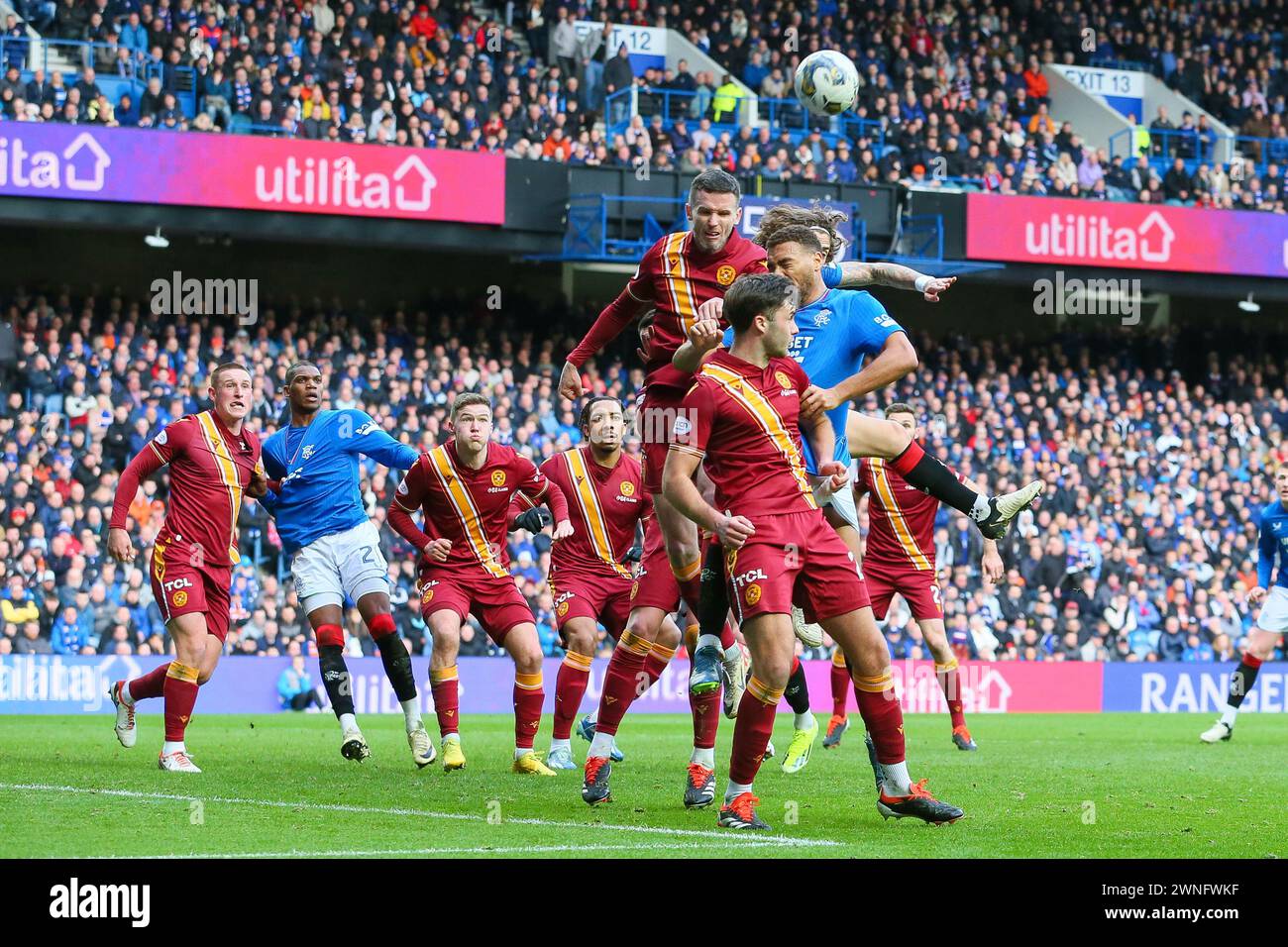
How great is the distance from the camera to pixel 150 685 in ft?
38.9

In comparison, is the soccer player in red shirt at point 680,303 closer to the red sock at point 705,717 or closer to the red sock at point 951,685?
the red sock at point 705,717

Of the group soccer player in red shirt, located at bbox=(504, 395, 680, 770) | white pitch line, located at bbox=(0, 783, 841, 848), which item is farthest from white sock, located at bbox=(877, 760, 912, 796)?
soccer player in red shirt, located at bbox=(504, 395, 680, 770)

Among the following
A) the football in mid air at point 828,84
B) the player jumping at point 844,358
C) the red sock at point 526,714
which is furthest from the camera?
the football in mid air at point 828,84

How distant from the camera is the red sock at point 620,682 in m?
9.35

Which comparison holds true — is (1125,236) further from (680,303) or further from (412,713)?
(680,303)

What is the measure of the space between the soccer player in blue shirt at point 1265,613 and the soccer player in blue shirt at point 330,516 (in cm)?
799

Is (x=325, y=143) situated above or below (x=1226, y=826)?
above

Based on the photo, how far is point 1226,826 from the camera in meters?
8.46

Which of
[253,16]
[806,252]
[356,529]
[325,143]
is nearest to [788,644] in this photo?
[806,252]

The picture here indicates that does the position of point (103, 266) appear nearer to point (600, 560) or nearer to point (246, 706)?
point (246, 706)

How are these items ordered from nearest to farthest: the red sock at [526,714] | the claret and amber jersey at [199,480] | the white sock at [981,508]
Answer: the white sock at [981,508] → the red sock at [526,714] → the claret and amber jersey at [199,480]

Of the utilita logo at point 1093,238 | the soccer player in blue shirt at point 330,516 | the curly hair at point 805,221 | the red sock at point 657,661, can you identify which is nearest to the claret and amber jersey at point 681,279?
the curly hair at point 805,221

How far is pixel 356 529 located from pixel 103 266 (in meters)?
17.1
